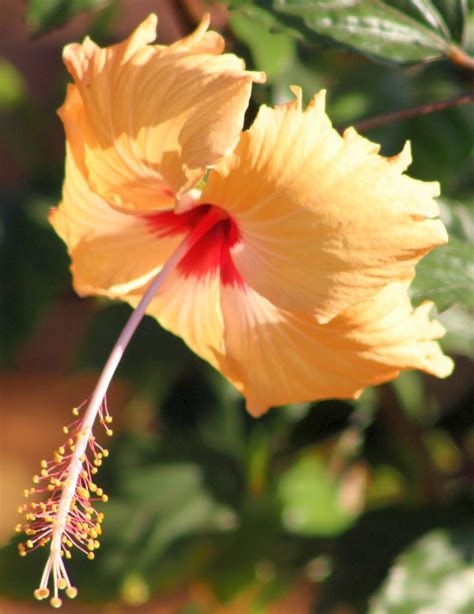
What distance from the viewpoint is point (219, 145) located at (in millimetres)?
694

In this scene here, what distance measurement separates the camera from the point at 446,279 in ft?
2.69

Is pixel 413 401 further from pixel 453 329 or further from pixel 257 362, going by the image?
pixel 257 362

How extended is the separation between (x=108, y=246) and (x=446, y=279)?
340 millimetres

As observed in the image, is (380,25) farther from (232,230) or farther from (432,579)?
(432,579)

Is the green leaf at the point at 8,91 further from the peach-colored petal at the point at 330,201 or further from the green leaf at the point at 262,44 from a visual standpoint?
the peach-colored petal at the point at 330,201

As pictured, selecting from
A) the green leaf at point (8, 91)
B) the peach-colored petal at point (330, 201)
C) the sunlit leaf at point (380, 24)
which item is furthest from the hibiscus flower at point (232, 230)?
the green leaf at point (8, 91)

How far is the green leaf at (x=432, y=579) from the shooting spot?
1.16 meters

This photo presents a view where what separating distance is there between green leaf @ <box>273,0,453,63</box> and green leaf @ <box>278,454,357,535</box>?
2.92ft

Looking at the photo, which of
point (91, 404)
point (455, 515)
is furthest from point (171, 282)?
point (455, 515)

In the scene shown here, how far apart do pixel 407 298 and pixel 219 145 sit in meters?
0.22

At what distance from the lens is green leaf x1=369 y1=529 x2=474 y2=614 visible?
1.16 meters

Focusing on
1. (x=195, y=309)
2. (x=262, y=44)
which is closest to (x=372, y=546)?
(x=195, y=309)

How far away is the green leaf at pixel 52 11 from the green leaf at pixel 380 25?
11.6 inches

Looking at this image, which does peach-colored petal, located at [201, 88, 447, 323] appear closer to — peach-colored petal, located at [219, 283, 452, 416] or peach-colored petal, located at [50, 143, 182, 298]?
peach-colored petal, located at [219, 283, 452, 416]
